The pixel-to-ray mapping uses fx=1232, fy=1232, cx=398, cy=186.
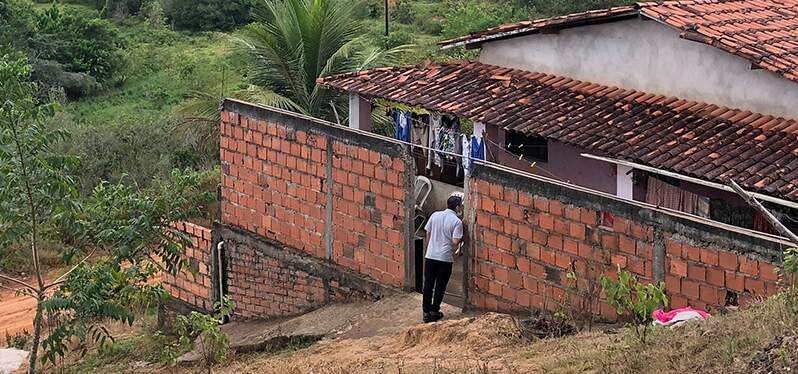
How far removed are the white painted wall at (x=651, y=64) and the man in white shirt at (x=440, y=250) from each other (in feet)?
11.2

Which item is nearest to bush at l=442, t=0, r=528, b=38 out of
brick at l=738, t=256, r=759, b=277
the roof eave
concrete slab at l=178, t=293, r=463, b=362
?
the roof eave

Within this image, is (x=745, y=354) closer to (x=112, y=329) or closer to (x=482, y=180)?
(x=482, y=180)

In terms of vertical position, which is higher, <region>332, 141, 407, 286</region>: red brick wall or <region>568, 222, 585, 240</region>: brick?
<region>568, 222, 585, 240</region>: brick

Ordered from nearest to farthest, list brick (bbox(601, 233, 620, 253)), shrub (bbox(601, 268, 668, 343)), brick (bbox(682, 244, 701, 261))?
1. shrub (bbox(601, 268, 668, 343))
2. brick (bbox(682, 244, 701, 261))
3. brick (bbox(601, 233, 620, 253))

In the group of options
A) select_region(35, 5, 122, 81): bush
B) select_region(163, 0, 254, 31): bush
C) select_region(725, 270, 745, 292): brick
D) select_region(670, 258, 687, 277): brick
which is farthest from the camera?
select_region(163, 0, 254, 31): bush

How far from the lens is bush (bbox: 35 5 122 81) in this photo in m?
31.1

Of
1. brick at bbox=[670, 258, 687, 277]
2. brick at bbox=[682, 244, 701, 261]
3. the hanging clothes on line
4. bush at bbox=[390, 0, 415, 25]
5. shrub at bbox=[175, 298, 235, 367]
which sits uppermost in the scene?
brick at bbox=[682, 244, 701, 261]

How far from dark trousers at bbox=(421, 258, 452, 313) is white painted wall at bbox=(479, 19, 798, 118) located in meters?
3.80

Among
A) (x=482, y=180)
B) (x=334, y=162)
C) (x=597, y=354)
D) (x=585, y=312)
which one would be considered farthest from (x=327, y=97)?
(x=597, y=354)

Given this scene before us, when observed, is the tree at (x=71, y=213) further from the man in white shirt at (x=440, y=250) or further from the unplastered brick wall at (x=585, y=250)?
the unplastered brick wall at (x=585, y=250)

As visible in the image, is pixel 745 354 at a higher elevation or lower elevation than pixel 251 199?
higher

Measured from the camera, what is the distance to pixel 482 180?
37.6 ft

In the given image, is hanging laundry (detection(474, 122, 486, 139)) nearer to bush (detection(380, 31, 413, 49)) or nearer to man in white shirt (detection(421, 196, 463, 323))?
man in white shirt (detection(421, 196, 463, 323))

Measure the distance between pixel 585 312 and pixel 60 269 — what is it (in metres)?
13.2
